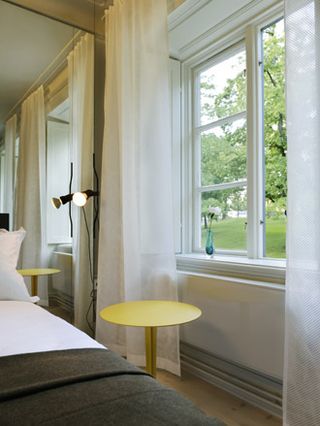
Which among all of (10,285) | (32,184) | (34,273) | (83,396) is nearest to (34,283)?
(34,273)

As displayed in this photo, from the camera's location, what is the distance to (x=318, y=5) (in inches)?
54.4

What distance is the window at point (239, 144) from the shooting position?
6.93 ft

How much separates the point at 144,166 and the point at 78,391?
1.69 m

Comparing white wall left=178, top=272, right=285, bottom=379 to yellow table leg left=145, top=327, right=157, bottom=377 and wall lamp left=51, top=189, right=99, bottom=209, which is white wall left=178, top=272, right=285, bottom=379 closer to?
yellow table leg left=145, top=327, right=157, bottom=377

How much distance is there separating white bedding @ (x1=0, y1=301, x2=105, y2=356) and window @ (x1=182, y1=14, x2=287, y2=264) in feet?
4.36

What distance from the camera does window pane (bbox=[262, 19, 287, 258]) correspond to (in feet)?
6.81

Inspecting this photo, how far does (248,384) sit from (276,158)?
1299mm

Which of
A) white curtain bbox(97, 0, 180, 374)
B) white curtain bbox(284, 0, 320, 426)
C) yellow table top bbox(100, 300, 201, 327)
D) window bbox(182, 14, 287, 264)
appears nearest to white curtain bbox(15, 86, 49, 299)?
white curtain bbox(97, 0, 180, 374)

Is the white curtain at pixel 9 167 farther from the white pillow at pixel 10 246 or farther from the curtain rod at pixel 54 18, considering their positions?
the curtain rod at pixel 54 18

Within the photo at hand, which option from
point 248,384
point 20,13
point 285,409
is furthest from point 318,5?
point 20,13

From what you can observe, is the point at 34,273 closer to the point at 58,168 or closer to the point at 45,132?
the point at 58,168

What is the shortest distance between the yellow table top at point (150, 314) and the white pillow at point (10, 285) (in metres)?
0.40

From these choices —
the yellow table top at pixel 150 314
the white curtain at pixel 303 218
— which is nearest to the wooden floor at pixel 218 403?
the white curtain at pixel 303 218

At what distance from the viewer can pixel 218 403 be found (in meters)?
1.85
